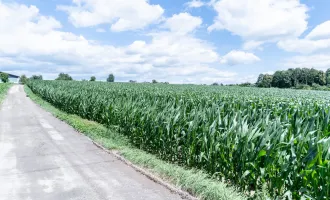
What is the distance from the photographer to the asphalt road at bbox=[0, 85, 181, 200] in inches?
198

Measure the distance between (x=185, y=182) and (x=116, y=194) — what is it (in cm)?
135

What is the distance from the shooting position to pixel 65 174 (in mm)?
6059

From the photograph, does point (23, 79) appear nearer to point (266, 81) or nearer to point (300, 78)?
point (266, 81)

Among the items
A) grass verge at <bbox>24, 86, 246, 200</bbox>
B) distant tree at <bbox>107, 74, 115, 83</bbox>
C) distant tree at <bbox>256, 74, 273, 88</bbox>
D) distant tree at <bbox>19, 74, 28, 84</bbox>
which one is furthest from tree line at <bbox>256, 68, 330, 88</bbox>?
grass verge at <bbox>24, 86, 246, 200</bbox>

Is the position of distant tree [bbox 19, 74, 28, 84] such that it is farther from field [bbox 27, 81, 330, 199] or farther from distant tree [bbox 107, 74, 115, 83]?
field [bbox 27, 81, 330, 199]

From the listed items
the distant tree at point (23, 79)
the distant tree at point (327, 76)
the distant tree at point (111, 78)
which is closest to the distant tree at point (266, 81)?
the distant tree at point (327, 76)

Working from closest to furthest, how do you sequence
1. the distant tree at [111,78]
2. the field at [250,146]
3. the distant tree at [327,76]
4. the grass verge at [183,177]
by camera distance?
the field at [250,146], the grass verge at [183,177], the distant tree at [111,78], the distant tree at [327,76]

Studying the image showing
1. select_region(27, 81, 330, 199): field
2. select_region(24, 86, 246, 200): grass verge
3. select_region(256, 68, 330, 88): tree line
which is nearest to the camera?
select_region(27, 81, 330, 199): field

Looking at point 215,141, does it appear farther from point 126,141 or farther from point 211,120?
point 126,141

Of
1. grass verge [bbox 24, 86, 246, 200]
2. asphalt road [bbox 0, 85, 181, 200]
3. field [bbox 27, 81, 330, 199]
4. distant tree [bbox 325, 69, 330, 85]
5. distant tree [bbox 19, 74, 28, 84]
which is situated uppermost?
distant tree [bbox 325, 69, 330, 85]

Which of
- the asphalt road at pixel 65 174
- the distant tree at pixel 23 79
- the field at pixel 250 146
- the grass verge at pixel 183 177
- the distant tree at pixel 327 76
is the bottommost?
the asphalt road at pixel 65 174

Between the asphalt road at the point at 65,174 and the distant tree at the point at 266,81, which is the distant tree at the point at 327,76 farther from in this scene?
the asphalt road at the point at 65,174

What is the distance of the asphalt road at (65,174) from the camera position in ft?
16.5

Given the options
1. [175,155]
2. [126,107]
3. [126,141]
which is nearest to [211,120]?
[175,155]
